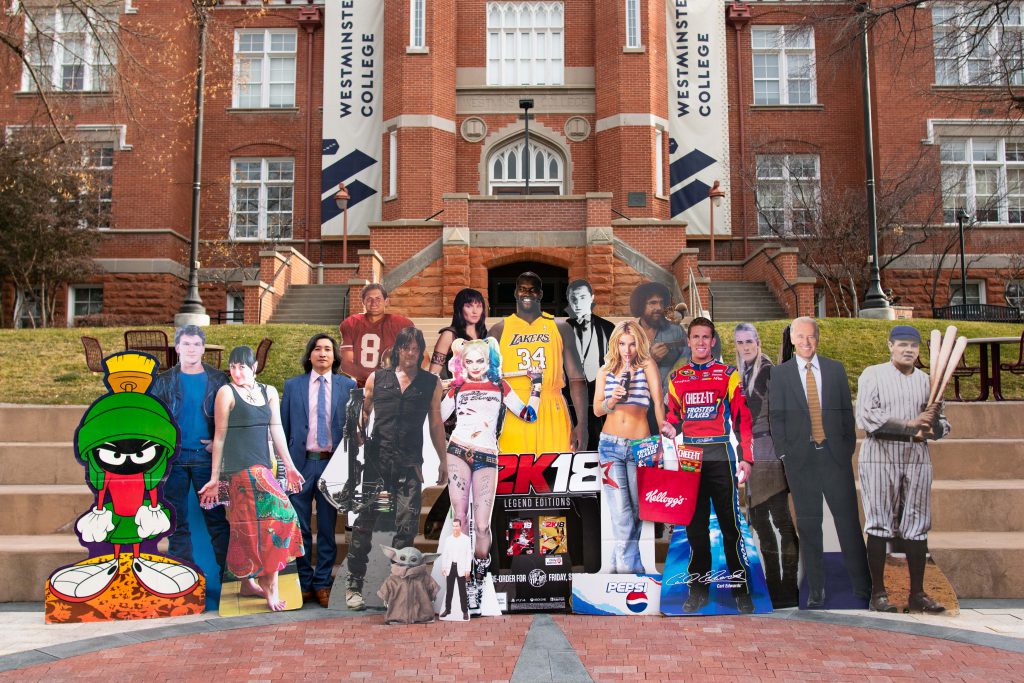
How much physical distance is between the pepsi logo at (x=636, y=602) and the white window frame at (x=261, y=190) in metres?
23.3

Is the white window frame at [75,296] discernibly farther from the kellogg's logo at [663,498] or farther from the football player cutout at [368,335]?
the kellogg's logo at [663,498]

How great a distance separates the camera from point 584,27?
26516 mm

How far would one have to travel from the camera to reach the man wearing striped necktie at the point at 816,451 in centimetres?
641

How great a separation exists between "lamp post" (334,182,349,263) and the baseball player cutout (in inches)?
730

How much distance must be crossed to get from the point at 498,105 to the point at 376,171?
4364 mm

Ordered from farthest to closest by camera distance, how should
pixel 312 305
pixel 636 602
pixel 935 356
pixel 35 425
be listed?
pixel 312 305 → pixel 35 425 → pixel 935 356 → pixel 636 602

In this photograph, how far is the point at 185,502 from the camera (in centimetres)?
671

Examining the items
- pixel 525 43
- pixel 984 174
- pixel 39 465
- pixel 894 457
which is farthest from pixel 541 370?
pixel 984 174

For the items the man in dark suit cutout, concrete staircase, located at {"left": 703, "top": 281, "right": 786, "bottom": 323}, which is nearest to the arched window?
concrete staircase, located at {"left": 703, "top": 281, "right": 786, "bottom": 323}

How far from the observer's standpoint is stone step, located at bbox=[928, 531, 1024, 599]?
22.1 feet

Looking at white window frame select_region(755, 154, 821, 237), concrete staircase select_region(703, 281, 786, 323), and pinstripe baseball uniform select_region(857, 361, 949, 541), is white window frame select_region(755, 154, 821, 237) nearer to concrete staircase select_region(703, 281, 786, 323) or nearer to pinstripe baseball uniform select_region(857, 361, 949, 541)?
concrete staircase select_region(703, 281, 786, 323)

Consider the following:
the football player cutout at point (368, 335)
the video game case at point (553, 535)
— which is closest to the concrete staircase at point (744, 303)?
the football player cutout at point (368, 335)

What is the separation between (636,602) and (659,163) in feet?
66.8

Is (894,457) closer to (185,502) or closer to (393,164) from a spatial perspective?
(185,502)
